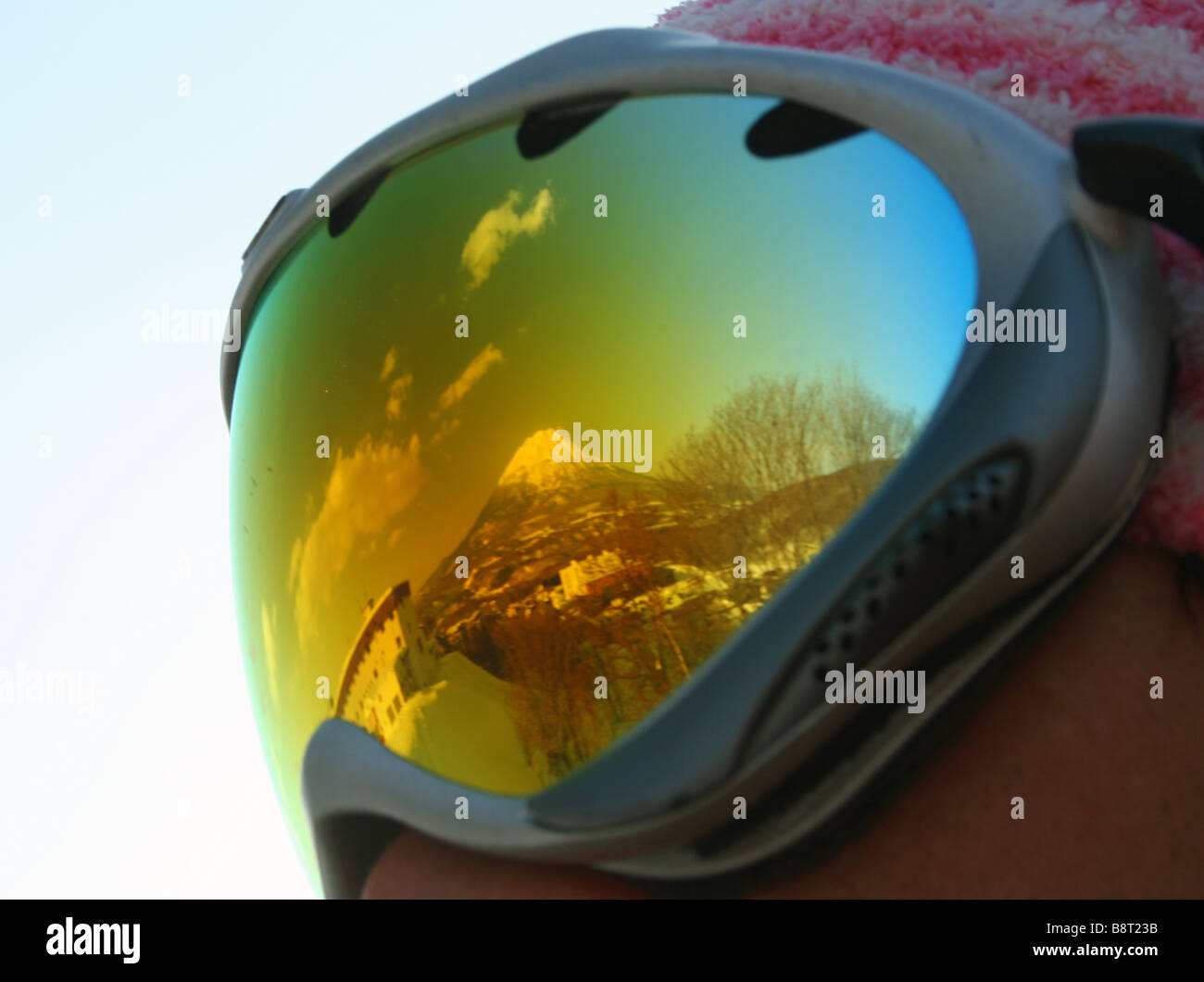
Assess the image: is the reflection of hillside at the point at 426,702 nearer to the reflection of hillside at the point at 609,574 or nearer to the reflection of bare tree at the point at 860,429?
the reflection of hillside at the point at 609,574

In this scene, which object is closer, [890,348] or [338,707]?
[890,348]

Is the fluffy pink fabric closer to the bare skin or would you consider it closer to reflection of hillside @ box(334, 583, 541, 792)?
the bare skin

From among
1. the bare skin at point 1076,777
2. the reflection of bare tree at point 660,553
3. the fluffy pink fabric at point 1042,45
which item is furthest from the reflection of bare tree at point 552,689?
the fluffy pink fabric at point 1042,45

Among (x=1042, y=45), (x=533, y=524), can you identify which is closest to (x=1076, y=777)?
(x=533, y=524)
